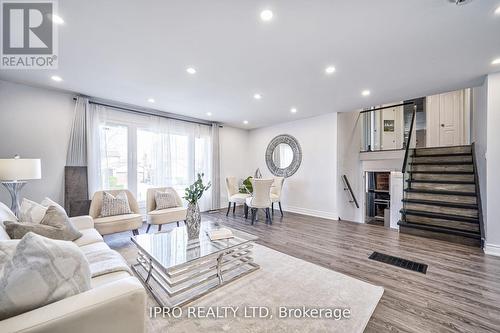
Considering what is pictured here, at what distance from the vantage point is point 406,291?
199cm

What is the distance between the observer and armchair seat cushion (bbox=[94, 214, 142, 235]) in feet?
9.53

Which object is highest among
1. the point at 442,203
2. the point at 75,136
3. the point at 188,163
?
the point at 75,136

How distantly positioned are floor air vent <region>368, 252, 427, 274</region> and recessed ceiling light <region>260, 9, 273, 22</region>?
3105 mm

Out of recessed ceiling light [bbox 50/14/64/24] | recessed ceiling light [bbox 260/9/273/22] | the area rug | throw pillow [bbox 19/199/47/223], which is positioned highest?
recessed ceiling light [bbox 50/14/64/24]

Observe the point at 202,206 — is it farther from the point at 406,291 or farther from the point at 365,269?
the point at 406,291

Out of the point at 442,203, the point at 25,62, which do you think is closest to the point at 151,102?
the point at 25,62

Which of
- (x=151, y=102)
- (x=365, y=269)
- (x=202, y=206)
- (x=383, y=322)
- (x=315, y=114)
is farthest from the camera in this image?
(x=202, y=206)

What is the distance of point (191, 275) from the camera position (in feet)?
6.45

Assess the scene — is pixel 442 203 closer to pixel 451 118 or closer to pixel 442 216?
pixel 442 216

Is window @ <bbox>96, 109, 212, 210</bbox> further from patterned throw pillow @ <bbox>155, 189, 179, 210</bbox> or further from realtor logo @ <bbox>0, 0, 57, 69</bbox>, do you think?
realtor logo @ <bbox>0, 0, 57, 69</bbox>

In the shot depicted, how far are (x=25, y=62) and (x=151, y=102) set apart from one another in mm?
1805

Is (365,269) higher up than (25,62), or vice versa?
(25,62)

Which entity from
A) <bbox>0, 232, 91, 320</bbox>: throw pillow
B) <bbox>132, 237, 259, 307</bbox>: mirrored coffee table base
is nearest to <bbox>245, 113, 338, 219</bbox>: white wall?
<bbox>132, 237, 259, 307</bbox>: mirrored coffee table base

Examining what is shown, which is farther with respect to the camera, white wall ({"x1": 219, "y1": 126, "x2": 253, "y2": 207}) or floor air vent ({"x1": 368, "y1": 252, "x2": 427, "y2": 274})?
white wall ({"x1": 219, "y1": 126, "x2": 253, "y2": 207})
